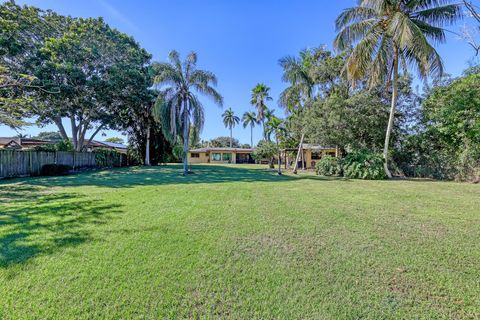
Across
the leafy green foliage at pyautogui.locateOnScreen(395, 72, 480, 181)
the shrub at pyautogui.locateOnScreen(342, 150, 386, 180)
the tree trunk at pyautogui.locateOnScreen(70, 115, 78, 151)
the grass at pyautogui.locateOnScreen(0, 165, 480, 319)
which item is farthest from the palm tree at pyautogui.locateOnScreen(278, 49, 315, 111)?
the tree trunk at pyautogui.locateOnScreen(70, 115, 78, 151)

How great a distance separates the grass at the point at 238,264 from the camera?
7.36 feet

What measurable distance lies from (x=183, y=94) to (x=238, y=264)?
14.0 m

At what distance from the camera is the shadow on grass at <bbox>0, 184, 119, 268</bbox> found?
3342mm

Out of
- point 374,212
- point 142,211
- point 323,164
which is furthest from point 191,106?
point 374,212

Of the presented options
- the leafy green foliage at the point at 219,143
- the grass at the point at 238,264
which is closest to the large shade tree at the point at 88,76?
the grass at the point at 238,264

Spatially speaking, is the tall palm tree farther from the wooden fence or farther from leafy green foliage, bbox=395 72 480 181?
the wooden fence

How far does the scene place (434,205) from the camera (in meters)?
6.20

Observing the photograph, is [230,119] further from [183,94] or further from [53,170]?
[53,170]

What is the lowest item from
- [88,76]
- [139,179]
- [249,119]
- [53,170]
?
[139,179]

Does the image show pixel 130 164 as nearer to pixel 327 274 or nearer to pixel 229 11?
pixel 229 11

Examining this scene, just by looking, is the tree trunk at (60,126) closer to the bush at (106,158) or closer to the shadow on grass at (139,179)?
the bush at (106,158)

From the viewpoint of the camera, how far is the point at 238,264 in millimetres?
2994

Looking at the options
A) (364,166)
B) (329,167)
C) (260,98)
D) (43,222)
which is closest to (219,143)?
(260,98)

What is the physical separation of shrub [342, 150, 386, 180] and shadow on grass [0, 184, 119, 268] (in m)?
12.4
